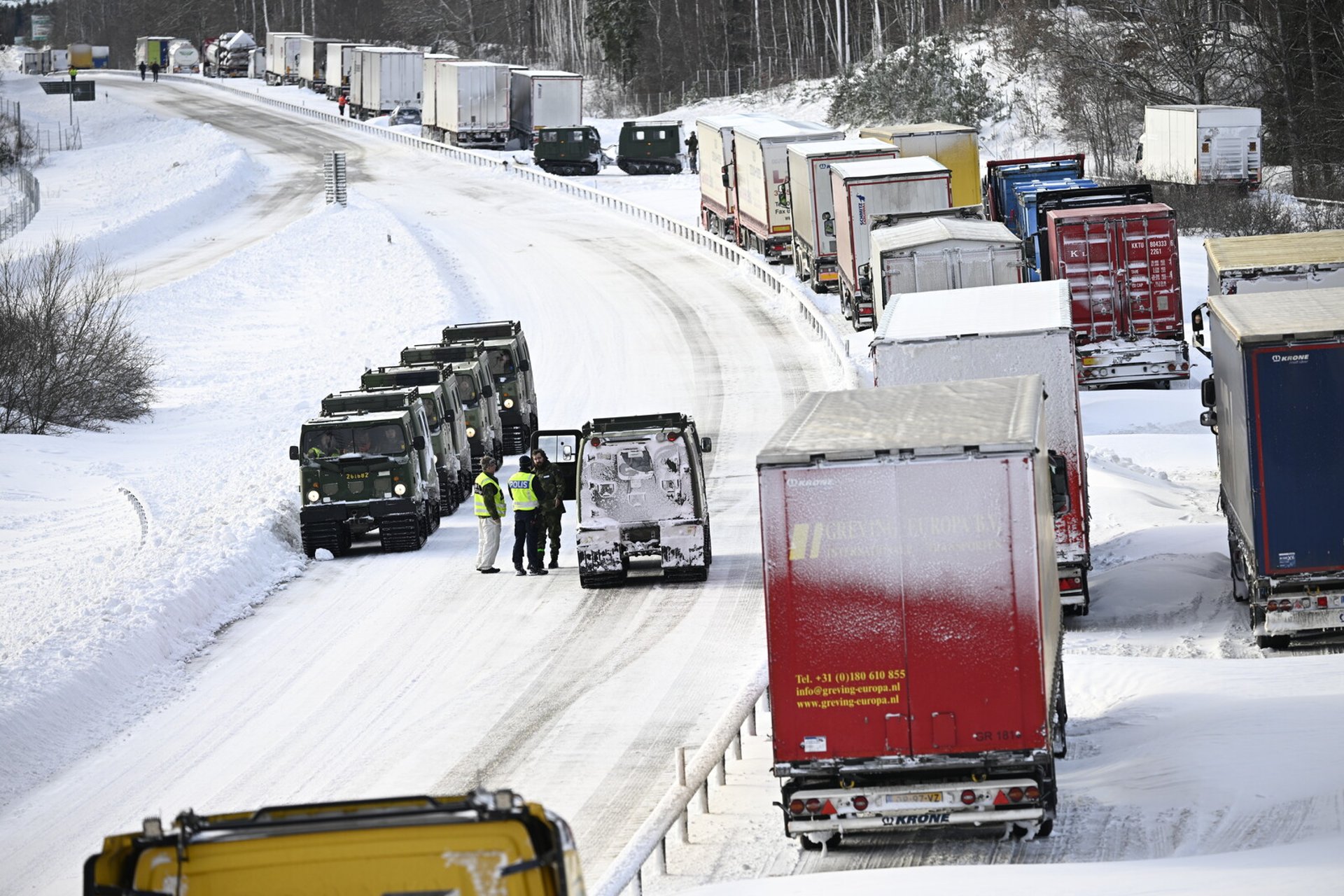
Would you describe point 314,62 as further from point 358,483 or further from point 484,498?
point 484,498

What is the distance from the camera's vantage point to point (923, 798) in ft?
37.0

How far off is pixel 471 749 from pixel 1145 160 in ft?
152

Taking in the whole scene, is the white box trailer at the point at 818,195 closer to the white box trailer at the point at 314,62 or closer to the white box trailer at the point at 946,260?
the white box trailer at the point at 946,260

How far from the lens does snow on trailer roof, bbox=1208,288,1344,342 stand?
15219 millimetres

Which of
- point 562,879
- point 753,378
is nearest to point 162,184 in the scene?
point 753,378

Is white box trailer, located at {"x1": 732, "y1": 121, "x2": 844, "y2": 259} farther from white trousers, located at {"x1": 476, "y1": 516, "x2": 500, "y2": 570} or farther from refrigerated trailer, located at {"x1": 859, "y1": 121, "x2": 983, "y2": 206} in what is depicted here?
white trousers, located at {"x1": 476, "y1": 516, "x2": 500, "y2": 570}

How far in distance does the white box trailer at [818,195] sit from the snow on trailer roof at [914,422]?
26.3 m

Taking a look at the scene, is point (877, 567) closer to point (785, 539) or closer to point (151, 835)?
point (785, 539)

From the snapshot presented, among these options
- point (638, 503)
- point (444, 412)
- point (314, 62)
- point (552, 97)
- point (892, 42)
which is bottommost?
point (638, 503)

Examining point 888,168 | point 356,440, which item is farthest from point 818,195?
point 356,440

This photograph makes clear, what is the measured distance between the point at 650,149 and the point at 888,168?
3333 cm

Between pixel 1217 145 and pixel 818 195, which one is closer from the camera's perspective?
pixel 818 195

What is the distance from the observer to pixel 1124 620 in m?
17.9

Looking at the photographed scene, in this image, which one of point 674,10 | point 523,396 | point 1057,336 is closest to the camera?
point 1057,336
